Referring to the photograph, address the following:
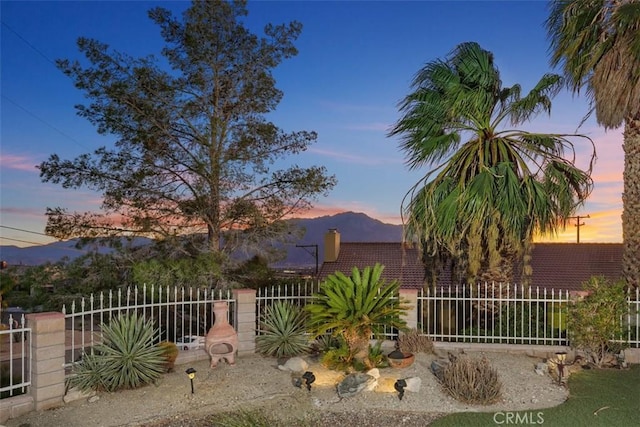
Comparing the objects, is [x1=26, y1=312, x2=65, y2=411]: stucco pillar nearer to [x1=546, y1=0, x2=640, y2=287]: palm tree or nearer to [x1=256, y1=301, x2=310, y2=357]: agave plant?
[x1=256, y1=301, x2=310, y2=357]: agave plant

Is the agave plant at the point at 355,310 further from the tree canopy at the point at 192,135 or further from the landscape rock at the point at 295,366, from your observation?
the tree canopy at the point at 192,135

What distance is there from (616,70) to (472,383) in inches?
319

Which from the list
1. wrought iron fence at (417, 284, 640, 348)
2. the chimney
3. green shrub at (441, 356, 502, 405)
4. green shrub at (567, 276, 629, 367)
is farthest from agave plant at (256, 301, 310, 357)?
the chimney

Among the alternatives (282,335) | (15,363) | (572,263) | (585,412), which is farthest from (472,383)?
(572,263)

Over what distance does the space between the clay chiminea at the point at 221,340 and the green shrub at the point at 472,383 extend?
4017 mm

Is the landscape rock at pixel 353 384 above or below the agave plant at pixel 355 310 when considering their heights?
below

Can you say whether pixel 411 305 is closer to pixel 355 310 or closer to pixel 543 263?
pixel 355 310

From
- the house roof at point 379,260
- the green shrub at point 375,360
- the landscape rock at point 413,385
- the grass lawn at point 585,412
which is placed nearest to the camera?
the grass lawn at point 585,412

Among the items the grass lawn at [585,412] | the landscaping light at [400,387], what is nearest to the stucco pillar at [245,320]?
the landscaping light at [400,387]

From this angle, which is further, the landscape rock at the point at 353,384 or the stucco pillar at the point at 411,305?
the stucco pillar at the point at 411,305

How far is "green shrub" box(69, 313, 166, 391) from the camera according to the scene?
7.96m

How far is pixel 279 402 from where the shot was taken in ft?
24.5

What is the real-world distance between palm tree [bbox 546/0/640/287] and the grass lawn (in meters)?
4.07

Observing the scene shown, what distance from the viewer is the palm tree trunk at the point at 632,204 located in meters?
11.5
